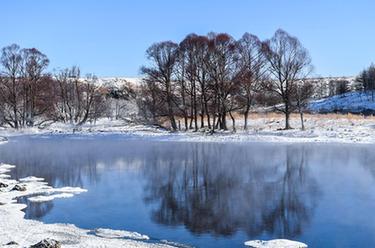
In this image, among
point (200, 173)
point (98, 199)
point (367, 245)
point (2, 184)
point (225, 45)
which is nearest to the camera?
point (367, 245)

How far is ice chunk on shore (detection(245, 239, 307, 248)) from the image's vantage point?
977 centimetres

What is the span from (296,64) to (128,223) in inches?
1692

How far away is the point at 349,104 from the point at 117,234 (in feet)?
343

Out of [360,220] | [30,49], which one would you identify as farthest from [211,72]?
[360,220]

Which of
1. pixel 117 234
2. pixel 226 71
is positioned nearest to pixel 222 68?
pixel 226 71

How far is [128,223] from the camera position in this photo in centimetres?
1195

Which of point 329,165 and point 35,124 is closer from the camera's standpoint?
point 329,165

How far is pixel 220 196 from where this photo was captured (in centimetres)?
1563

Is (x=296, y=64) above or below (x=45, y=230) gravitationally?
above

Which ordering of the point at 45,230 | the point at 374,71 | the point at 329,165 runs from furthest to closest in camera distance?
the point at 374,71 < the point at 329,165 < the point at 45,230

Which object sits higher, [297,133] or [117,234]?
[297,133]

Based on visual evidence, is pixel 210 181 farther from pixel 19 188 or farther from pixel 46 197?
pixel 19 188

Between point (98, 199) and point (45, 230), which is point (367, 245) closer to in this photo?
point (45, 230)

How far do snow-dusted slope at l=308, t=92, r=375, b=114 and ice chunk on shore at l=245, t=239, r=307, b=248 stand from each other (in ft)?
295
